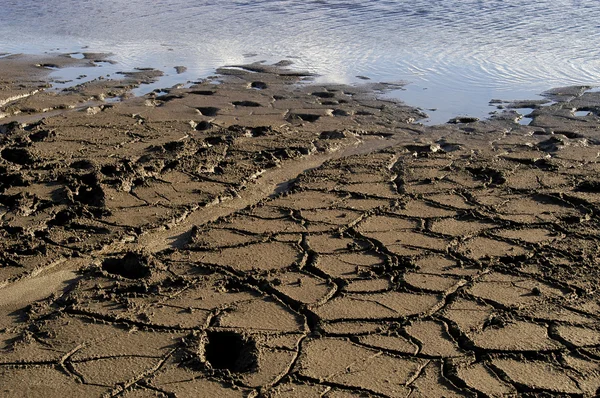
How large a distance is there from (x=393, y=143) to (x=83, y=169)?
3582 mm

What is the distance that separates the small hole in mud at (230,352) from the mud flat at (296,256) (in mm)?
12

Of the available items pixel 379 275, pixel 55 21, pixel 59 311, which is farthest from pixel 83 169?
pixel 55 21

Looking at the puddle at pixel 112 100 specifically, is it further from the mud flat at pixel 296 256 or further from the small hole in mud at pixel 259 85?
the small hole in mud at pixel 259 85

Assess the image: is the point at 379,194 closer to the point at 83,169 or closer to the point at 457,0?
the point at 83,169

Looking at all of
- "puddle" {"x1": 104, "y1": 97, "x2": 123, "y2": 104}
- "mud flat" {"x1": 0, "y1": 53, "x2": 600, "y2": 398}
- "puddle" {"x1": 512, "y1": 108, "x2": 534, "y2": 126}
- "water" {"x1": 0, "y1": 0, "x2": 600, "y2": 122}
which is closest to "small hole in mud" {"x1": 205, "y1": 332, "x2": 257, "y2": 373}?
"mud flat" {"x1": 0, "y1": 53, "x2": 600, "y2": 398}

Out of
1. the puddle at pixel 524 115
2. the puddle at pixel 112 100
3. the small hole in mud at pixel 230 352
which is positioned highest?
the puddle at pixel 112 100

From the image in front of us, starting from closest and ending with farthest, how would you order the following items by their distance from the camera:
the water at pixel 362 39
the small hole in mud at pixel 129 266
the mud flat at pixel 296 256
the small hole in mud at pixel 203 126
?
the mud flat at pixel 296 256
the small hole in mud at pixel 129 266
the small hole in mud at pixel 203 126
the water at pixel 362 39

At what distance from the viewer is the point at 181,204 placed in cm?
628

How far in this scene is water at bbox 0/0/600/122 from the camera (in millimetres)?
11484

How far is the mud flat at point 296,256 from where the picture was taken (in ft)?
13.1

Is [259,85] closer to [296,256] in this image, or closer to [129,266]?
[296,256]

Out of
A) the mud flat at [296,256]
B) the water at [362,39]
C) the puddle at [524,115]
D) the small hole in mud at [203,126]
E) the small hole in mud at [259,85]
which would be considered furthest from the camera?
the water at [362,39]

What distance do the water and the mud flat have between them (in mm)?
2459

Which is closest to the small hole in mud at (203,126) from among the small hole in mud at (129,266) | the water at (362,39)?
the water at (362,39)
